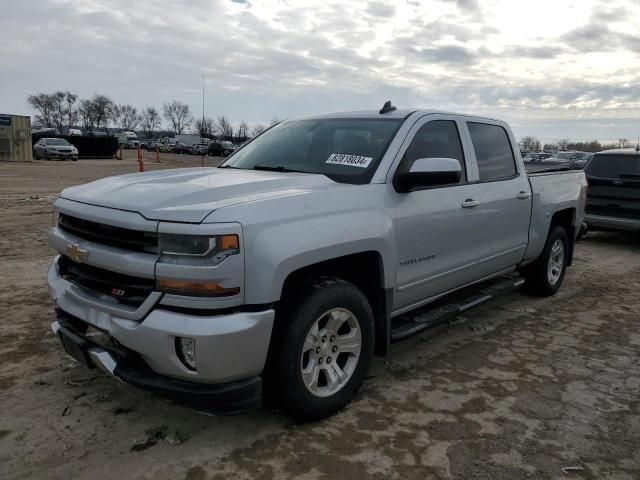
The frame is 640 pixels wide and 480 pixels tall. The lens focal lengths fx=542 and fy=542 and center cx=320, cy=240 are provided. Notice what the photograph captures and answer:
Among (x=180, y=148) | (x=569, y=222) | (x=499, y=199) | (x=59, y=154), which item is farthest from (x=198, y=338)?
(x=180, y=148)

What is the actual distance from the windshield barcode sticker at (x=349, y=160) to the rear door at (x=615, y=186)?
24.9 feet

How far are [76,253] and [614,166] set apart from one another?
962 centimetres

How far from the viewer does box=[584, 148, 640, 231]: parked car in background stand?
936cm

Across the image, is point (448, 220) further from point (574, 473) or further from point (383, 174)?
point (574, 473)

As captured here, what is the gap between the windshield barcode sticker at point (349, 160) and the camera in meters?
3.69

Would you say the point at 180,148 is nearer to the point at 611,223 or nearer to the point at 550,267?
the point at 611,223

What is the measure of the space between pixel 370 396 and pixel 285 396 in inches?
32.8

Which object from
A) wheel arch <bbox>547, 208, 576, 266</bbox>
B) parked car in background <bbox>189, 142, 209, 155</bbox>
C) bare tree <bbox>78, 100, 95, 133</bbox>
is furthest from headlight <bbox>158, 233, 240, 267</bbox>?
bare tree <bbox>78, 100, 95, 133</bbox>

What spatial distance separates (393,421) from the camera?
3295 mm

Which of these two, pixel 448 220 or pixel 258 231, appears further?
pixel 448 220

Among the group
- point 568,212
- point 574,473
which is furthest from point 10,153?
point 574,473

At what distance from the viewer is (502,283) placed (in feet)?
17.4

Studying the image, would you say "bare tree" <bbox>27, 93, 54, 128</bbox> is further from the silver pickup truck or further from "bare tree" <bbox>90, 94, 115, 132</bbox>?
the silver pickup truck

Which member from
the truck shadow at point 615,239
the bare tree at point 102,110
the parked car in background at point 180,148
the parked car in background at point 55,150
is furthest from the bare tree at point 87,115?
the truck shadow at point 615,239
